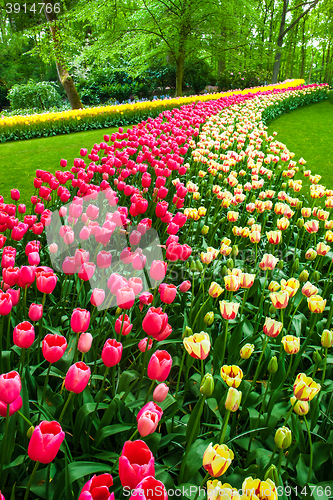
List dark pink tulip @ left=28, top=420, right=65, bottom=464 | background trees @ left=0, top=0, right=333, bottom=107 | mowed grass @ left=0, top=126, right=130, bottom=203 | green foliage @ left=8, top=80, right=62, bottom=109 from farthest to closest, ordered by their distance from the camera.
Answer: green foliage @ left=8, top=80, right=62, bottom=109
background trees @ left=0, top=0, right=333, bottom=107
mowed grass @ left=0, top=126, right=130, bottom=203
dark pink tulip @ left=28, top=420, right=65, bottom=464

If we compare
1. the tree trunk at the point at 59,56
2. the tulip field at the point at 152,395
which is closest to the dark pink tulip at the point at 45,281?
the tulip field at the point at 152,395

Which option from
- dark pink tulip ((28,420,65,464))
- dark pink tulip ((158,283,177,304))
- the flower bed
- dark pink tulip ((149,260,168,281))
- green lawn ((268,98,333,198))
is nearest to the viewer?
dark pink tulip ((28,420,65,464))

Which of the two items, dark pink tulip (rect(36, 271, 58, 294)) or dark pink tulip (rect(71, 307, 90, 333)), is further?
dark pink tulip (rect(36, 271, 58, 294))

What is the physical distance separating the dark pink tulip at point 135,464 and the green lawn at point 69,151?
4160mm

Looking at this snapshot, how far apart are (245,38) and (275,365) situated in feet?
72.0

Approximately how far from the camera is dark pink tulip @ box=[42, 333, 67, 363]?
1044 millimetres

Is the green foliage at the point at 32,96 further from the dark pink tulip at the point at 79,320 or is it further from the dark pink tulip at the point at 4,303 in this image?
the dark pink tulip at the point at 79,320

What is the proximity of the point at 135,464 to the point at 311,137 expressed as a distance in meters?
11.0

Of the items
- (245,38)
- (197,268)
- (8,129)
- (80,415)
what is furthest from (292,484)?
(245,38)

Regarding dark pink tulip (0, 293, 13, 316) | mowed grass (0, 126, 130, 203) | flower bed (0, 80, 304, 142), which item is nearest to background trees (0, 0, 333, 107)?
flower bed (0, 80, 304, 142)

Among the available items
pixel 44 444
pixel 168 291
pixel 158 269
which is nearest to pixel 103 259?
pixel 158 269

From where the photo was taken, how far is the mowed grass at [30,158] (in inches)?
204

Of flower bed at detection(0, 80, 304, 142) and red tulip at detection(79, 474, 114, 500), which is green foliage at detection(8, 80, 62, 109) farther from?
red tulip at detection(79, 474, 114, 500)

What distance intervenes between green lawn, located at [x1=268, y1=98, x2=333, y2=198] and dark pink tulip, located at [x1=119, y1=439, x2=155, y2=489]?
5744 mm
